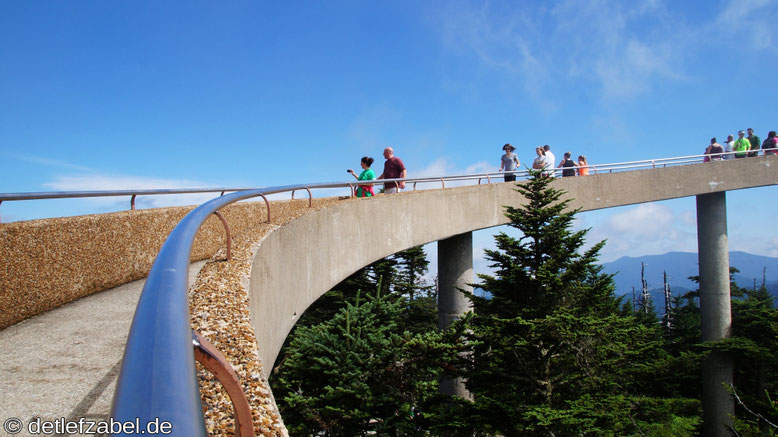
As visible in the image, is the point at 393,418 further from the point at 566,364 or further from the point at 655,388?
the point at 655,388

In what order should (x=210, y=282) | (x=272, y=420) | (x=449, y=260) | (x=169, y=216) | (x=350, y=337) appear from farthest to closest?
1. (x=449, y=260)
2. (x=350, y=337)
3. (x=169, y=216)
4. (x=210, y=282)
5. (x=272, y=420)

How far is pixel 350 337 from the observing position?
1334 cm

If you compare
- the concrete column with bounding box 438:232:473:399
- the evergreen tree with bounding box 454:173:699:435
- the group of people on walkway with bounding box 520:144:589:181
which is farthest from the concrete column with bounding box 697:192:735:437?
the concrete column with bounding box 438:232:473:399

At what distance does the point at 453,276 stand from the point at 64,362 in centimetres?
1305

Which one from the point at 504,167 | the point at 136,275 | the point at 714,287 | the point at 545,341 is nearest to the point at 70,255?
the point at 136,275

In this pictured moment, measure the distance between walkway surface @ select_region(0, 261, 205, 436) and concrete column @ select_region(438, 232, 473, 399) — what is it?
11.3 m

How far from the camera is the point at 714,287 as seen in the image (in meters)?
23.4

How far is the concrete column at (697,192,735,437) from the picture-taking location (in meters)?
22.9


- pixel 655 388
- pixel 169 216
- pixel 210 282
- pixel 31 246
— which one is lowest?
pixel 655 388

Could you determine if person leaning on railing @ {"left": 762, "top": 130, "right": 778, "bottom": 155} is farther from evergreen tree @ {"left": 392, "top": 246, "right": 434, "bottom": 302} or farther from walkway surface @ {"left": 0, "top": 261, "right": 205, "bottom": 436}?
walkway surface @ {"left": 0, "top": 261, "right": 205, "bottom": 436}

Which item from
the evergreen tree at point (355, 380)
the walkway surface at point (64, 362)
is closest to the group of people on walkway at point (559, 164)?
the evergreen tree at point (355, 380)

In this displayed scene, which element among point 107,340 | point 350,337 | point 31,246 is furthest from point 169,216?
point 350,337

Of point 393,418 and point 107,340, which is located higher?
point 107,340

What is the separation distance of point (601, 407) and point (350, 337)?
6584mm
